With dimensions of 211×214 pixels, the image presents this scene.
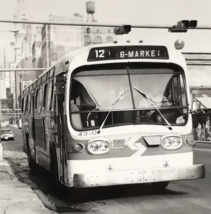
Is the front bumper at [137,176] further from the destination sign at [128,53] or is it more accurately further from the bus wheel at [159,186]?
the destination sign at [128,53]

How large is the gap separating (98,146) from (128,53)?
75.6 inches

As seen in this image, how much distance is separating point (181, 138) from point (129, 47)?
80.1 inches

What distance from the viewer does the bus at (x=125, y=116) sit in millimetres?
9539

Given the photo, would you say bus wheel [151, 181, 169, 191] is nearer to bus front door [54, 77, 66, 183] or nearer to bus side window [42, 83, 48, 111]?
bus front door [54, 77, 66, 183]

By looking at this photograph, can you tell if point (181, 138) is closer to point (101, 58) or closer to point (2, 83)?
point (101, 58)

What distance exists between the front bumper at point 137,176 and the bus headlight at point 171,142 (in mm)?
432

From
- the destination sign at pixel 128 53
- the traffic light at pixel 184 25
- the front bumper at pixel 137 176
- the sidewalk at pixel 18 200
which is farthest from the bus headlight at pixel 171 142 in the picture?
the traffic light at pixel 184 25

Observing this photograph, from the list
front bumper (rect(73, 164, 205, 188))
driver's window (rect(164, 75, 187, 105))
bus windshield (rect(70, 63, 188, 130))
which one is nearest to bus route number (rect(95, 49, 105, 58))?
bus windshield (rect(70, 63, 188, 130))

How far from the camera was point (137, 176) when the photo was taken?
9484mm

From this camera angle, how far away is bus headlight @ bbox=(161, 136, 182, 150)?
977 centimetres

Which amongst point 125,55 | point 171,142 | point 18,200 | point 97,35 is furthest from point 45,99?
point 97,35

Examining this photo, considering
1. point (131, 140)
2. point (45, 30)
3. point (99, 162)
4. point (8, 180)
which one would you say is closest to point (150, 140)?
point (131, 140)

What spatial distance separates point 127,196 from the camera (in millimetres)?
10469

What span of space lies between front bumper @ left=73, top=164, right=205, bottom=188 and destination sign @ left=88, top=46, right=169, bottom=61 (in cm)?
220
